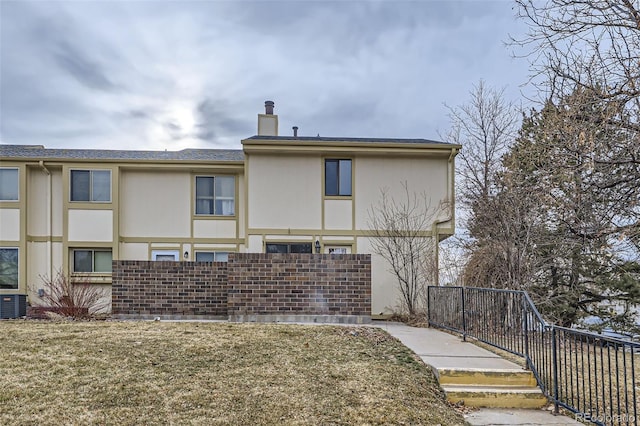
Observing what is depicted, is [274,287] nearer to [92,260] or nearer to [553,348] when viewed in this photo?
[553,348]

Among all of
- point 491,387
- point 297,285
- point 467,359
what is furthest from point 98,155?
point 491,387

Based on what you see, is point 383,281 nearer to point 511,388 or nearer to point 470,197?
point 470,197

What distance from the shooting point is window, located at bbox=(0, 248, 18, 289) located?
1403 centimetres

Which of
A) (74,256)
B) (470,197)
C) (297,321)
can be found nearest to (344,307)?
(297,321)

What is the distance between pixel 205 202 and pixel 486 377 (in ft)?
36.2

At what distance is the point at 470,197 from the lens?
1279 centimetres

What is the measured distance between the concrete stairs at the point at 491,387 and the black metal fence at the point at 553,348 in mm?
169

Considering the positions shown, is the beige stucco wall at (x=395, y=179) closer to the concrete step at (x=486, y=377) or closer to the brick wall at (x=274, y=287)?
the brick wall at (x=274, y=287)

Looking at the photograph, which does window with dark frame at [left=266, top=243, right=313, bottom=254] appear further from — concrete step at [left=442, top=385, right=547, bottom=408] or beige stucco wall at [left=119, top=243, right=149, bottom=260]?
concrete step at [left=442, top=385, right=547, bottom=408]

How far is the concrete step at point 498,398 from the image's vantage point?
209 inches

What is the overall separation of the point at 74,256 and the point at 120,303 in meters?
4.36

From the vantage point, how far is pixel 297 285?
1066 centimetres

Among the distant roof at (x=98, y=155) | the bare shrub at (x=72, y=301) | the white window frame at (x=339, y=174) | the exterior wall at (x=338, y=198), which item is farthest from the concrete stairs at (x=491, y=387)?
the distant roof at (x=98, y=155)

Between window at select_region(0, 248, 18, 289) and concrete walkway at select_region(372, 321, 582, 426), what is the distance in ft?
40.1
